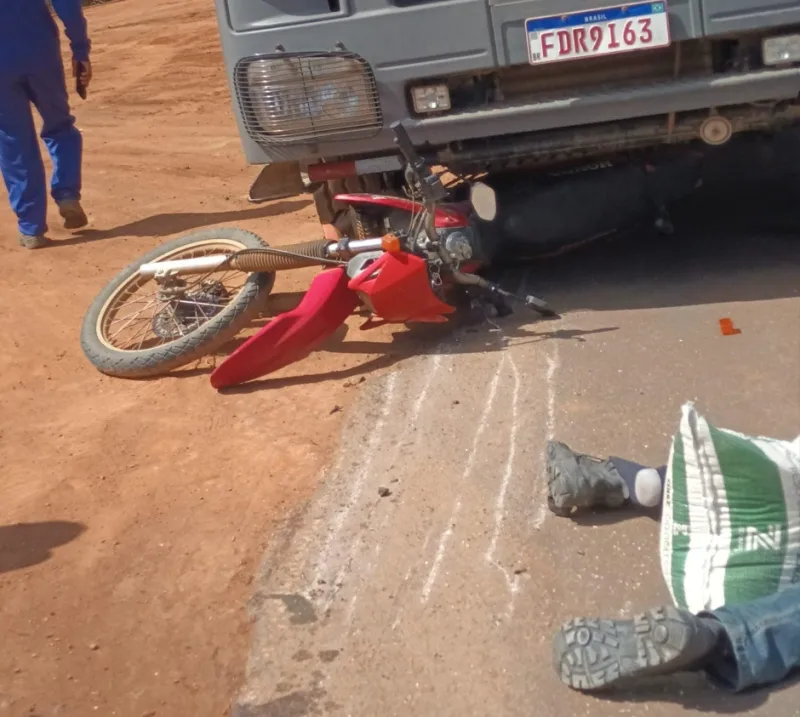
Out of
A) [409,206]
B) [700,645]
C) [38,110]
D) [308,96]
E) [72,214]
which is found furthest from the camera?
[72,214]

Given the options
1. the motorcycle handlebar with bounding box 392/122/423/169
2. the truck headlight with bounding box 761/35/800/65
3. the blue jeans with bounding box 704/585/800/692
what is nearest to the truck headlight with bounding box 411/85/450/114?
the motorcycle handlebar with bounding box 392/122/423/169

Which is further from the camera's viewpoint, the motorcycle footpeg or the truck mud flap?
the truck mud flap

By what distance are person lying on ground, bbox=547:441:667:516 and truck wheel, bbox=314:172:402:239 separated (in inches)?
82.7

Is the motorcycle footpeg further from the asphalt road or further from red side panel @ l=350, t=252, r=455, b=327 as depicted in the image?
red side panel @ l=350, t=252, r=455, b=327

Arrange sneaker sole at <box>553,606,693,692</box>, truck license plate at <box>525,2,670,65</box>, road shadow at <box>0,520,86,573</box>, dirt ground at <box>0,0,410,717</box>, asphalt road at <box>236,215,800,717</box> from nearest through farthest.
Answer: sneaker sole at <box>553,606,693,692</box> → asphalt road at <box>236,215,800,717</box> → dirt ground at <box>0,0,410,717</box> → road shadow at <box>0,520,86,573</box> → truck license plate at <box>525,2,670,65</box>

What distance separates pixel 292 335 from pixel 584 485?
69.5 inches

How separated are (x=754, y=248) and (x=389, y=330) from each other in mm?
1823

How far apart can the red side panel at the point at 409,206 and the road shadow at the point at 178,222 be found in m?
2.96

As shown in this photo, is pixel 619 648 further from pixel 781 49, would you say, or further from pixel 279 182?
pixel 279 182

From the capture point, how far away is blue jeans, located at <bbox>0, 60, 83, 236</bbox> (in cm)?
719

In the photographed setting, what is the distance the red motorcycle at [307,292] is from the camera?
4406mm

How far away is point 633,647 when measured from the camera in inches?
→ 93.0

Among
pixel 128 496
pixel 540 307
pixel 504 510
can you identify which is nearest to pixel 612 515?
pixel 504 510

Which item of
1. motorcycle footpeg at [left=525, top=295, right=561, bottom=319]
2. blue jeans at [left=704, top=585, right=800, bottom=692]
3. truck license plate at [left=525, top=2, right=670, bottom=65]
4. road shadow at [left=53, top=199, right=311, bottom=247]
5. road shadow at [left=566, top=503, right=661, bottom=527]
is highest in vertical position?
truck license plate at [left=525, top=2, right=670, bottom=65]
